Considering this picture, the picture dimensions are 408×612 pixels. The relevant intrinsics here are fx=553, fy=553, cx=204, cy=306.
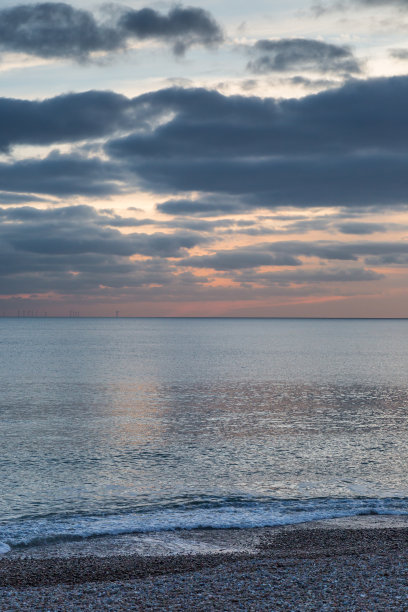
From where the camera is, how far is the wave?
65.8ft

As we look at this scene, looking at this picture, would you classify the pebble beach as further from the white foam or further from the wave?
the wave

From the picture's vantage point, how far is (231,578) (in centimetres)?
1345

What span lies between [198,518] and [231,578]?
8.71 meters

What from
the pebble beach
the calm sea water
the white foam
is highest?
the pebble beach

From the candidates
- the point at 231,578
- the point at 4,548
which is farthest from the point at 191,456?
the point at 231,578

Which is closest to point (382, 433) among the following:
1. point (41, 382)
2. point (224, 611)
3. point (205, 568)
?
point (205, 568)

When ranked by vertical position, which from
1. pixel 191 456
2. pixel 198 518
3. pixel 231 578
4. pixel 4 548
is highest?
pixel 231 578

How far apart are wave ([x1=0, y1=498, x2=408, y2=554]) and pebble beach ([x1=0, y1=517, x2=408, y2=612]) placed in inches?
89.7

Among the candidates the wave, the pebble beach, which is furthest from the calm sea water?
the pebble beach

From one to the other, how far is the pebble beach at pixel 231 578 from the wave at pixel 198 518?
7.47ft

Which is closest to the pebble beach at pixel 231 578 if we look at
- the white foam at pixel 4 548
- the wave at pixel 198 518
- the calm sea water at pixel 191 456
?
the white foam at pixel 4 548

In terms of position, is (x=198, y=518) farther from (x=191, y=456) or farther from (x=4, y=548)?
(x=191, y=456)

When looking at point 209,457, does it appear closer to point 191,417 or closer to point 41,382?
point 191,417

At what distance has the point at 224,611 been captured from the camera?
447 inches
